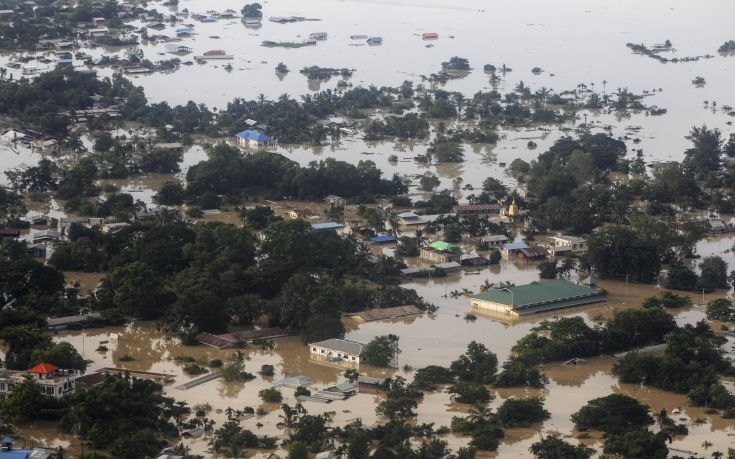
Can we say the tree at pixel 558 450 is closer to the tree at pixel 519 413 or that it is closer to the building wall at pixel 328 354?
the tree at pixel 519 413

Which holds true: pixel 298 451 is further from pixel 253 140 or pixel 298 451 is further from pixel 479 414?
pixel 253 140

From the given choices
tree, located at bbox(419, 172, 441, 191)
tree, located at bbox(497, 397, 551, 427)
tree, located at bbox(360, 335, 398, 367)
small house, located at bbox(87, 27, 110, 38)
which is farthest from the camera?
small house, located at bbox(87, 27, 110, 38)

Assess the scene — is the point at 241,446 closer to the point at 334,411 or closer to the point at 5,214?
the point at 334,411

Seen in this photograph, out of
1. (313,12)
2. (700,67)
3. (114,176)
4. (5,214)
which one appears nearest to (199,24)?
(313,12)

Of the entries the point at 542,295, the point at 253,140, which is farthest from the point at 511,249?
the point at 253,140

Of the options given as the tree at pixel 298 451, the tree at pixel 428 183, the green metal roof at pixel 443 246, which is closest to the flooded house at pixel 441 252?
the green metal roof at pixel 443 246

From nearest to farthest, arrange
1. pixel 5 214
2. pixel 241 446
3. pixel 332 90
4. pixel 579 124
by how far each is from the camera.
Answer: pixel 241 446, pixel 5 214, pixel 579 124, pixel 332 90

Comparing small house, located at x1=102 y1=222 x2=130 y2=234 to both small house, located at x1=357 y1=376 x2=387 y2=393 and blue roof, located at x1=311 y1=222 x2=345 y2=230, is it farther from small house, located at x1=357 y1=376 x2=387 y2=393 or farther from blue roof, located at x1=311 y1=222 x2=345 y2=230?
small house, located at x1=357 y1=376 x2=387 y2=393

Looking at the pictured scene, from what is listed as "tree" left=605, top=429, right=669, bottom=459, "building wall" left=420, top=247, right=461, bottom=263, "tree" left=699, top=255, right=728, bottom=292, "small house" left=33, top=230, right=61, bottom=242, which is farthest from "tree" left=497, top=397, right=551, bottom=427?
"small house" left=33, top=230, right=61, bottom=242
